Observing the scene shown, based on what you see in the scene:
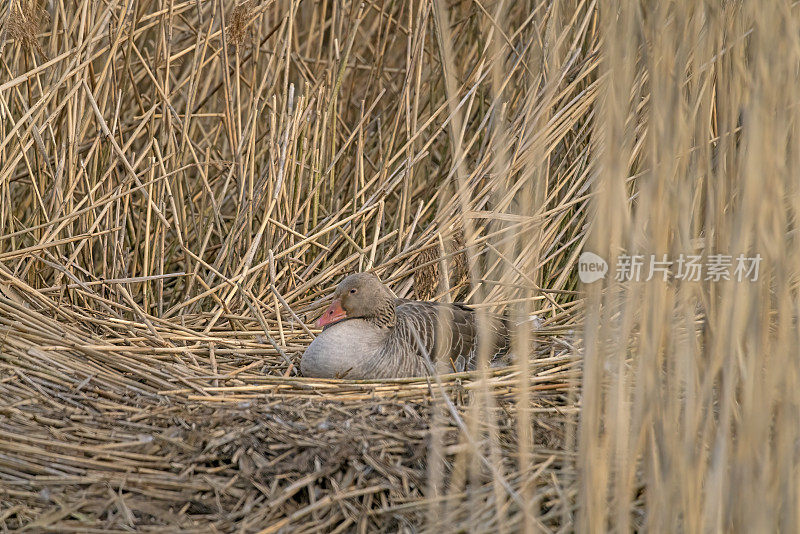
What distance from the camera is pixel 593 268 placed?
208 centimetres

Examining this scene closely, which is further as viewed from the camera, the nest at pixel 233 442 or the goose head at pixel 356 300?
the goose head at pixel 356 300

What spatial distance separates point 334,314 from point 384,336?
202 millimetres

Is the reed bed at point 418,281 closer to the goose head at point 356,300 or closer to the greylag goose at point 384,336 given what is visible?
the greylag goose at point 384,336

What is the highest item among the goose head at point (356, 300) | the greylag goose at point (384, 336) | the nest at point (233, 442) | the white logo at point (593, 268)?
the white logo at point (593, 268)

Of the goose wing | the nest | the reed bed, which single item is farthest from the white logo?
the goose wing

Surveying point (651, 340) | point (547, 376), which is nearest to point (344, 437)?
point (547, 376)

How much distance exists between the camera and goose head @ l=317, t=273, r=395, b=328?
3.49 meters

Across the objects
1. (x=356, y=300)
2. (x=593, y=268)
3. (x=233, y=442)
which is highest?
(x=593, y=268)

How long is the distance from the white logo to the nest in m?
0.35

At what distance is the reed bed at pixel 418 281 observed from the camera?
2.00 metres

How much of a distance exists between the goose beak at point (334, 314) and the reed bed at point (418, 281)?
0.76 feet

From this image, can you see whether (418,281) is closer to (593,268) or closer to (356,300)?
(356,300)

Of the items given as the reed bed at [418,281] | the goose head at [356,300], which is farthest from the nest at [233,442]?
the goose head at [356,300]

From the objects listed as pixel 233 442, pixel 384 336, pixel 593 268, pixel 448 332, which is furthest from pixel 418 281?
pixel 593 268
